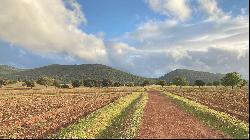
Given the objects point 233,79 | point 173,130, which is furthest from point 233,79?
point 173,130

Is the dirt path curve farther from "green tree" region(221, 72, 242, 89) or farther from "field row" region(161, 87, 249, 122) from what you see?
"green tree" region(221, 72, 242, 89)

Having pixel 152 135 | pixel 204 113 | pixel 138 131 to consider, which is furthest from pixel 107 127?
pixel 204 113

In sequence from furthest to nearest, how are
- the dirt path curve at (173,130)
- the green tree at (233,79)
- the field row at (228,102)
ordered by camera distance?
the green tree at (233,79) < the field row at (228,102) < the dirt path curve at (173,130)

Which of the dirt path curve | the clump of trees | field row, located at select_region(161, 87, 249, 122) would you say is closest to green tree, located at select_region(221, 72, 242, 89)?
the clump of trees

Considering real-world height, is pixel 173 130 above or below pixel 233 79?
below

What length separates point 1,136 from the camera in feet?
95.7

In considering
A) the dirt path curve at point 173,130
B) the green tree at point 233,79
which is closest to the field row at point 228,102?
the dirt path curve at point 173,130

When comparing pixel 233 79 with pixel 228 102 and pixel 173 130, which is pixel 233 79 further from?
pixel 173 130

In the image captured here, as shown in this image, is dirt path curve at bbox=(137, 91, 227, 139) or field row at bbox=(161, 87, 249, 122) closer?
dirt path curve at bbox=(137, 91, 227, 139)

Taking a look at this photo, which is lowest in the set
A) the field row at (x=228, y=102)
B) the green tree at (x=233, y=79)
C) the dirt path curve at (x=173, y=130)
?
the dirt path curve at (x=173, y=130)

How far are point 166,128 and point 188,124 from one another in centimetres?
351

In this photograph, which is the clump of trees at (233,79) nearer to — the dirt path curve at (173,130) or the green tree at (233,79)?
the green tree at (233,79)

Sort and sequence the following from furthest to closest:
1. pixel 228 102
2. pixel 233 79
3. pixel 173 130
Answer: pixel 233 79
pixel 228 102
pixel 173 130

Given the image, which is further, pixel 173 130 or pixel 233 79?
pixel 233 79
